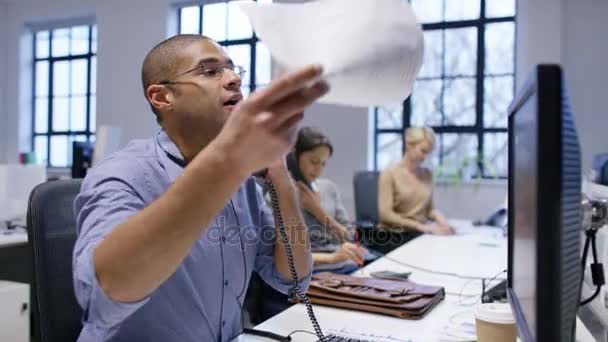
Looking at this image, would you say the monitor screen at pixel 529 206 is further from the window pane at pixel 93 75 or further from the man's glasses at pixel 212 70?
the window pane at pixel 93 75

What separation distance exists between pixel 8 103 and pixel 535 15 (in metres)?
6.85

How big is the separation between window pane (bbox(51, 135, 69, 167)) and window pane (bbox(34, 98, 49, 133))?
0.25 meters

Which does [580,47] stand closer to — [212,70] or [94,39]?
[212,70]

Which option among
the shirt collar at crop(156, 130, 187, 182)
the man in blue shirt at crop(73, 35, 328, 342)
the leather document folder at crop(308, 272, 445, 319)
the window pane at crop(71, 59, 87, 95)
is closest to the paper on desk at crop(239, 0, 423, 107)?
the man in blue shirt at crop(73, 35, 328, 342)

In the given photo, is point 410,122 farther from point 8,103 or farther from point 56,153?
point 8,103

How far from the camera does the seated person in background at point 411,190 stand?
3.62 meters

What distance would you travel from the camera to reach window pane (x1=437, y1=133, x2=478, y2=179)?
5316mm

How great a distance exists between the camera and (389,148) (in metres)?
5.76

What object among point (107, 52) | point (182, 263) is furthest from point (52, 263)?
point (107, 52)

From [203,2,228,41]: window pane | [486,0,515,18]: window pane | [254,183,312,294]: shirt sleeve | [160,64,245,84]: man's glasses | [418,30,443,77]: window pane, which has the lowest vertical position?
[254,183,312,294]: shirt sleeve

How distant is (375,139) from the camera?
19.0ft

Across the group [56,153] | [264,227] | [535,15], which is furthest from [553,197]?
[56,153]

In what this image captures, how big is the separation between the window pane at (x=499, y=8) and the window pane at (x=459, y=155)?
48.3 inches

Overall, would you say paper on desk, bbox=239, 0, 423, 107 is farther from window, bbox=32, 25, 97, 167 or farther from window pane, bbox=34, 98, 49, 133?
window pane, bbox=34, 98, 49, 133
